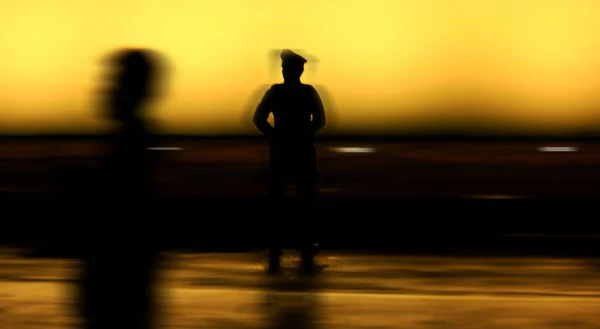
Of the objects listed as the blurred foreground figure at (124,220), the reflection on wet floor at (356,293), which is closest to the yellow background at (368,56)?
the reflection on wet floor at (356,293)

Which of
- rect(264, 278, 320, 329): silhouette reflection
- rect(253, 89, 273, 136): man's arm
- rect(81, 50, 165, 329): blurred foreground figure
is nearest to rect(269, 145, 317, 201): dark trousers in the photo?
rect(253, 89, 273, 136): man's arm

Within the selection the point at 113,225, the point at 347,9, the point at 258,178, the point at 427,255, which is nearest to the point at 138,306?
the point at 113,225

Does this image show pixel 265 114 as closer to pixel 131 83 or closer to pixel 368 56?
pixel 131 83

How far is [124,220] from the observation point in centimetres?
420

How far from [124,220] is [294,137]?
19.2 ft

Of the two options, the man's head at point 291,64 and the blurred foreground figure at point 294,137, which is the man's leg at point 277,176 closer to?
the blurred foreground figure at point 294,137

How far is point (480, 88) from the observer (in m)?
24.3

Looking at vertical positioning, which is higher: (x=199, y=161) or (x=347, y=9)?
(x=347, y=9)

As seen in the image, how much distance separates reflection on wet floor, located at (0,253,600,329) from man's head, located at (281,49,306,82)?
1401 millimetres

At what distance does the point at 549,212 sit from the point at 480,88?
12376 mm

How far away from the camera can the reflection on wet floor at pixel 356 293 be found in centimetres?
799

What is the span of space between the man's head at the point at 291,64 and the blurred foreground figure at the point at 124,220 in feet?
18.9

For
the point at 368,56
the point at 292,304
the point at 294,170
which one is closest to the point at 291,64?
the point at 294,170

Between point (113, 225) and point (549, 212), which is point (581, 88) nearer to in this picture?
point (549, 212)
